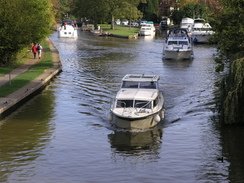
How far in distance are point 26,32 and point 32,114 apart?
16698 mm

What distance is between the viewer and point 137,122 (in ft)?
75.4

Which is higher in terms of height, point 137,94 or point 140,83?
point 140,83

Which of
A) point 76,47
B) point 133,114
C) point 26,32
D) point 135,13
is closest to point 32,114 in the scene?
point 133,114

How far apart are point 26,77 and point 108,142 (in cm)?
1602

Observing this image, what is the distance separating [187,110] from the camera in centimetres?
2781

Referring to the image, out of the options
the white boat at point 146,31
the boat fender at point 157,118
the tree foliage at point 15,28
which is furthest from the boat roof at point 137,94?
the white boat at point 146,31

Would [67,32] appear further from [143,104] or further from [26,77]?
[143,104]

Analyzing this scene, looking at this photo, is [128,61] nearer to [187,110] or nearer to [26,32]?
[26,32]

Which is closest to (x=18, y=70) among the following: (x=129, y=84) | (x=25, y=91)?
(x=25, y=91)

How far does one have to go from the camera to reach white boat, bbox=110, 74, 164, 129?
2297 centimetres

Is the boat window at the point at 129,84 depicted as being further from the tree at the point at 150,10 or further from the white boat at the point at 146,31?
the tree at the point at 150,10

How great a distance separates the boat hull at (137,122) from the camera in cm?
2289

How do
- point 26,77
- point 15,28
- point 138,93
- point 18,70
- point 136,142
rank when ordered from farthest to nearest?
point 15,28
point 18,70
point 26,77
point 138,93
point 136,142

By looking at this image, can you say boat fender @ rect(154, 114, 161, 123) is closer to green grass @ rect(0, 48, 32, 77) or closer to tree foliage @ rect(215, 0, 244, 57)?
tree foliage @ rect(215, 0, 244, 57)
